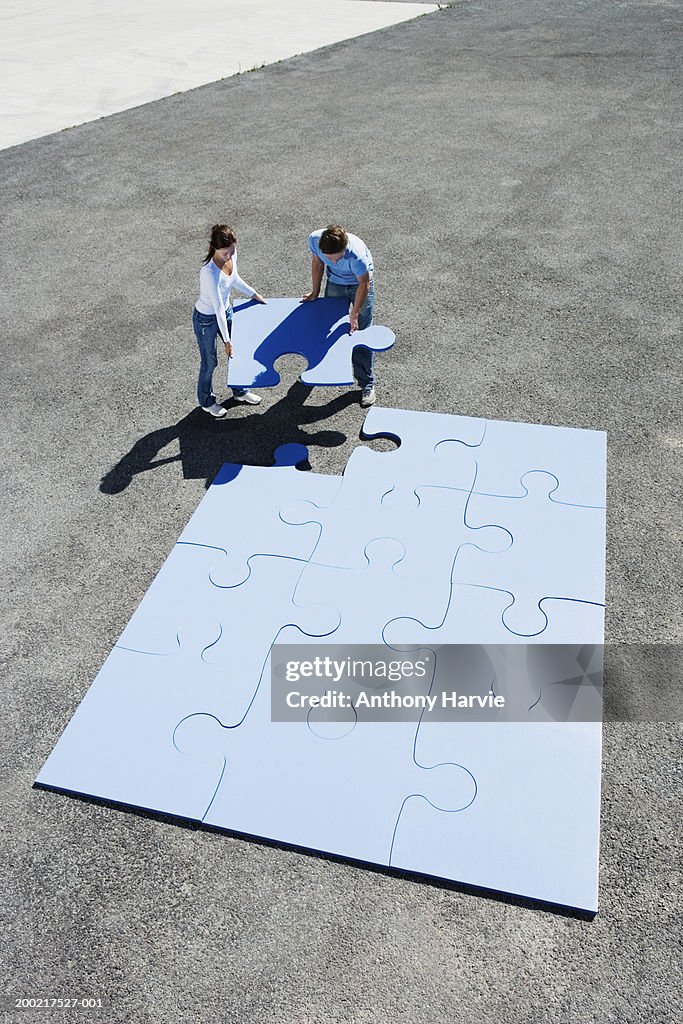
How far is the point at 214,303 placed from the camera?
704cm

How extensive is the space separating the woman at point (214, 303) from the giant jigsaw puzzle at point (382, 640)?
3.55 feet

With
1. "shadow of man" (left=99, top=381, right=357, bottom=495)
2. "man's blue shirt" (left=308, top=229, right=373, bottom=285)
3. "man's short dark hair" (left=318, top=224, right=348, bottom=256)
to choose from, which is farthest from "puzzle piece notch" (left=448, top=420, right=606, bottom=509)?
"man's short dark hair" (left=318, top=224, right=348, bottom=256)

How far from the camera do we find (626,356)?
834cm

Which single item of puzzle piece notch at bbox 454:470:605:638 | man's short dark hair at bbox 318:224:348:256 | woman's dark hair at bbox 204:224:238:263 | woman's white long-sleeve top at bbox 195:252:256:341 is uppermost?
woman's dark hair at bbox 204:224:238:263

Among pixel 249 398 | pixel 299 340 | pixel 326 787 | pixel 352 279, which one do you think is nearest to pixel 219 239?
pixel 299 340

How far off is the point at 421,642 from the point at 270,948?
6.82ft

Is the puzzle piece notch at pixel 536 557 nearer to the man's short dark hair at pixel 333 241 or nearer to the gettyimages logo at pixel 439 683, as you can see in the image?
the gettyimages logo at pixel 439 683

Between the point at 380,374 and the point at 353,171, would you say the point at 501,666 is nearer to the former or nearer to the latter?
the point at 380,374

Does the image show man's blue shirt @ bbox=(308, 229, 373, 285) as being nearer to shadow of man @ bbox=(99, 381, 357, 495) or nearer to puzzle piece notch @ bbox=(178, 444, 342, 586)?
shadow of man @ bbox=(99, 381, 357, 495)

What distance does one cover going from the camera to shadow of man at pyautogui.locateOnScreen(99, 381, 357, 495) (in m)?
7.31

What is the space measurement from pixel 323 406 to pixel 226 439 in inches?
39.4

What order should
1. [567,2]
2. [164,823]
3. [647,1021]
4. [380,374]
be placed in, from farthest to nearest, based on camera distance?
[567,2] → [380,374] → [164,823] → [647,1021]

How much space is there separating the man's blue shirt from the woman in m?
0.73

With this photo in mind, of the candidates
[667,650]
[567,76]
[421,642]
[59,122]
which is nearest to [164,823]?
[421,642]
